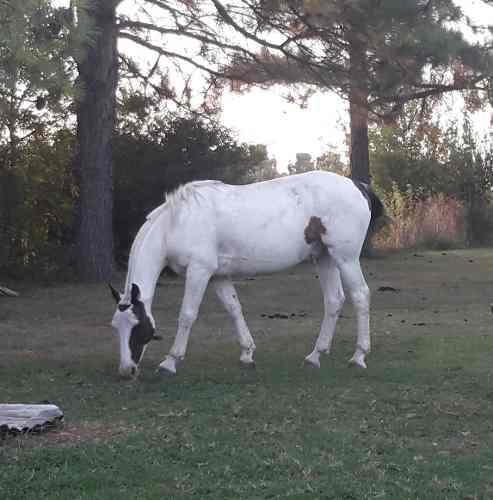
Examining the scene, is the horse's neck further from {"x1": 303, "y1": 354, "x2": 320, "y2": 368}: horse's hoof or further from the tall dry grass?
the tall dry grass

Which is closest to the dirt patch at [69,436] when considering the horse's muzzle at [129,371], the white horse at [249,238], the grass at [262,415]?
the grass at [262,415]

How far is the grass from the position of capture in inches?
175

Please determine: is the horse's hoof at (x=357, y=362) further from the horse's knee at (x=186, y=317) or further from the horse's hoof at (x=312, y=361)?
the horse's knee at (x=186, y=317)

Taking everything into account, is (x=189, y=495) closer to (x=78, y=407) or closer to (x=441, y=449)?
(x=441, y=449)

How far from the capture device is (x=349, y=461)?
4.78 metres

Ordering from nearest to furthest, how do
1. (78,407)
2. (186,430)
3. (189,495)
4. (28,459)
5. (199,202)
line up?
1. (189,495)
2. (28,459)
3. (186,430)
4. (78,407)
5. (199,202)

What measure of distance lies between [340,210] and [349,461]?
10.4 feet

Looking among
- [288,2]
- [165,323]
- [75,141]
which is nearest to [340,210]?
[165,323]

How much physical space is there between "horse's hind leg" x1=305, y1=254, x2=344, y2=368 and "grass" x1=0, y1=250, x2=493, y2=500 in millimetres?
215

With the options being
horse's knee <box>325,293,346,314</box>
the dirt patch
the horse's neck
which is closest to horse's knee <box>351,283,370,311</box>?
horse's knee <box>325,293,346,314</box>

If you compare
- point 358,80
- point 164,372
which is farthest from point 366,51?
point 164,372

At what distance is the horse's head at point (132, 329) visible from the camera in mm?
6891

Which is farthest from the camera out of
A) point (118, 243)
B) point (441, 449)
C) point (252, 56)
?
point (118, 243)

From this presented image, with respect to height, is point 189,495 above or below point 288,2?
below
